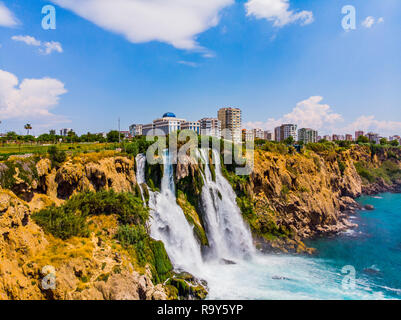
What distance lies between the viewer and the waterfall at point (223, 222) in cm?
2630

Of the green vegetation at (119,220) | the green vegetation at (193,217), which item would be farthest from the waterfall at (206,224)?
the green vegetation at (119,220)

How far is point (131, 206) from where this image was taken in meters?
20.2

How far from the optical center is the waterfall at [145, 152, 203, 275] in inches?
860

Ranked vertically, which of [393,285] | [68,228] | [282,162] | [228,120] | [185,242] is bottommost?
[393,285]

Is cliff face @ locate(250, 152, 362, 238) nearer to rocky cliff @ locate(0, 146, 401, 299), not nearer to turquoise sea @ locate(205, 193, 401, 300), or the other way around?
rocky cliff @ locate(0, 146, 401, 299)

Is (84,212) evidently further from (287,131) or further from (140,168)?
(287,131)

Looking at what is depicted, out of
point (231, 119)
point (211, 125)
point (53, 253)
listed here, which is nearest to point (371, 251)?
point (53, 253)

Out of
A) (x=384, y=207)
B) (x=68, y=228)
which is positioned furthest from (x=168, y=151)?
(x=384, y=207)

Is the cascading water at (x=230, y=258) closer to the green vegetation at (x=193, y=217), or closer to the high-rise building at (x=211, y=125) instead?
the green vegetation at (x=193, y=217)

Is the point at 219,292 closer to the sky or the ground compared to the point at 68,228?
closer to the ground

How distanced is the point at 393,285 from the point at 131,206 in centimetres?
2429

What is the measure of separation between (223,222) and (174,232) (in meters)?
7.19

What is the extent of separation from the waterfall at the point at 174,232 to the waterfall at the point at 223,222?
9.31 ft

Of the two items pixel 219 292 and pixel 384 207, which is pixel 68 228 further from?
pixel 384 207
